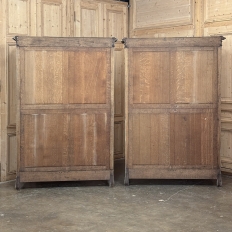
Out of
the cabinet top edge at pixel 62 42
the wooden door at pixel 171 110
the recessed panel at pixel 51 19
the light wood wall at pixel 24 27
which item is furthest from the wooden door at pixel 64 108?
the recessed panel at pixel 51 19

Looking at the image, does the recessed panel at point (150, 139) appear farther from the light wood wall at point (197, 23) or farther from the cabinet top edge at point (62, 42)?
the light wood wall at point (197, 23)

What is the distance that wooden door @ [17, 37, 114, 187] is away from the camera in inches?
222

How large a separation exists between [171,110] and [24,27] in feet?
8.28

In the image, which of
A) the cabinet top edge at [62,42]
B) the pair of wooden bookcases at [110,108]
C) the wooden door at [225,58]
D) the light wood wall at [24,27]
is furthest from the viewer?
the wooden door at [225,58]

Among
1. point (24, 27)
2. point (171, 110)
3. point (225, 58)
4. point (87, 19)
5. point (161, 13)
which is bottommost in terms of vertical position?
point (171, 110)

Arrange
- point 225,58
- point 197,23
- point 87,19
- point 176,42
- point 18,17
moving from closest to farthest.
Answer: point 176,42
point 18,17
point 225,58
point 197,23
point 87,19

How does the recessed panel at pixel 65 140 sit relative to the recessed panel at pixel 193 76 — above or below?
below

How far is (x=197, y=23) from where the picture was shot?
6.85 meters

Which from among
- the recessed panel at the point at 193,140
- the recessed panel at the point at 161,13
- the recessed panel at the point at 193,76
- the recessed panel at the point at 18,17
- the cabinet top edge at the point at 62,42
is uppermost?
the recessed panel at the point at 161,13

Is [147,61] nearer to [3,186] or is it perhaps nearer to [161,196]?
[161,196]

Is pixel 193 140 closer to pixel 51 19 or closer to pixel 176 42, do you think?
pixel 176 42

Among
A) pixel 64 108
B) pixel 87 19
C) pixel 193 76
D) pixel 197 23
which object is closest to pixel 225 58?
pixel 197 23

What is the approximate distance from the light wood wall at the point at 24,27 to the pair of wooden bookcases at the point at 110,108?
24.4 inches

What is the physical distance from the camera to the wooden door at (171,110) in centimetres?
579
